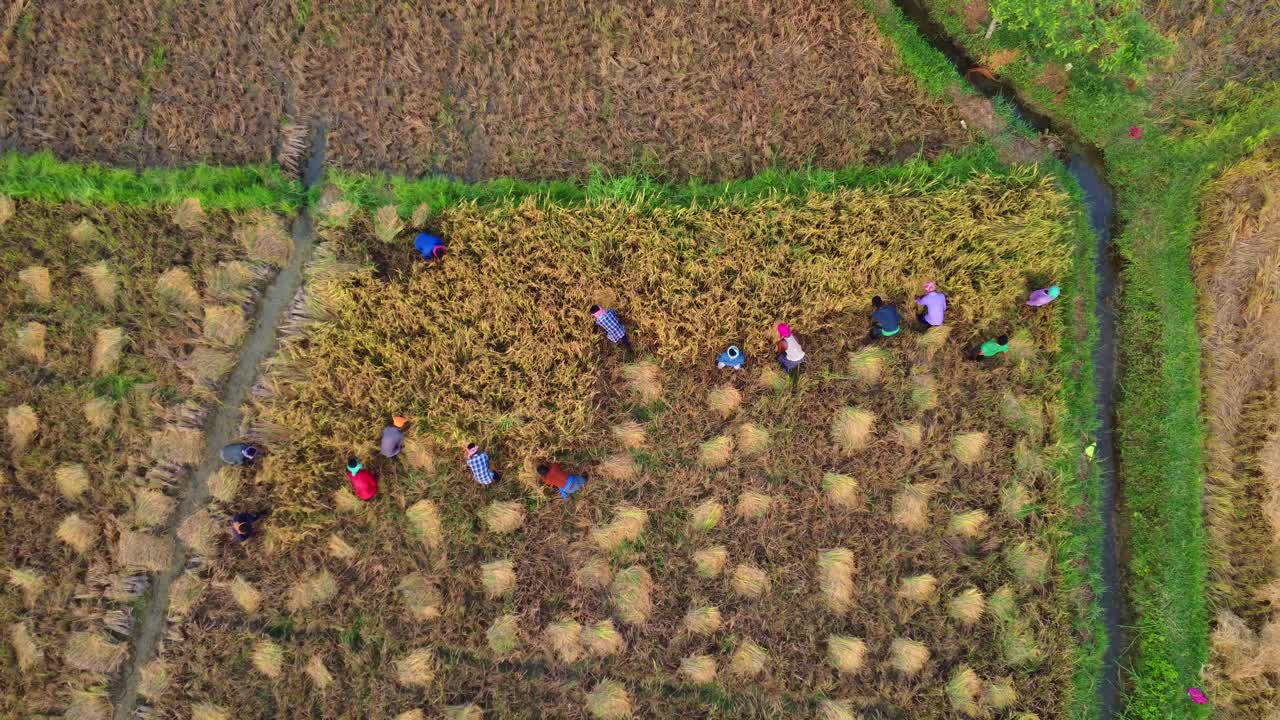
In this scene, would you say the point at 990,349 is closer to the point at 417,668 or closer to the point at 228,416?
the point at 417,668

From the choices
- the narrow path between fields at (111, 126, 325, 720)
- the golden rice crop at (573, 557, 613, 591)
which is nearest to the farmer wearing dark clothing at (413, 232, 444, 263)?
the narrow path between fields at (111, 126, 325, 720)

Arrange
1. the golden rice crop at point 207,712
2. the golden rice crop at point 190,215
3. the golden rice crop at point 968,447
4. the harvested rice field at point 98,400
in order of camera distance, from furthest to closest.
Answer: the golden rice crop at point 190,215
the golden rice crop at point 968,447
the harvested rice field at point 98,400
the golden rice crop at point 207,712

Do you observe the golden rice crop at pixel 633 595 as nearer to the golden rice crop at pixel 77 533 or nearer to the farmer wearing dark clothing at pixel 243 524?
the farmer wearing dark clothing at pixel 243 524

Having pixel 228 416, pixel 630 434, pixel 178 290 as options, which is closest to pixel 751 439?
pixel 630 434

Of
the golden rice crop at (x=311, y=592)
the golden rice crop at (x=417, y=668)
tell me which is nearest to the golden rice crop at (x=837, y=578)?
the golden rice crop at (x=417, y=668)

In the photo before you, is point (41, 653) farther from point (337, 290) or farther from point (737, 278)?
point (737, 278)

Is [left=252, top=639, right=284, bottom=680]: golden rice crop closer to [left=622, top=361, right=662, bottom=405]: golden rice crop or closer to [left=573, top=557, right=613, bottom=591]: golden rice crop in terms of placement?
[left=573, top=557, right=613, bottom=591]: golden rice crop
